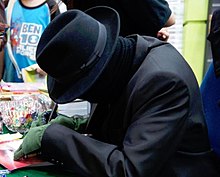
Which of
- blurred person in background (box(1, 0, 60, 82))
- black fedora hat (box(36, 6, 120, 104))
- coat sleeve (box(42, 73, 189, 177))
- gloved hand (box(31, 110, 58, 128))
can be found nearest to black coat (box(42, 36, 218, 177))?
coat sleeve (box(42, 73, 189, 177))

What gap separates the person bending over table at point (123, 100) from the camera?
0.82 metres

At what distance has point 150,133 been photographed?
2.65 ft

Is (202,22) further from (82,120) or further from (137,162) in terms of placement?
(137,162)

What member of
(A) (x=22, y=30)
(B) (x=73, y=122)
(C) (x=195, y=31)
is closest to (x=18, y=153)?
(B) (x=73, y=122)

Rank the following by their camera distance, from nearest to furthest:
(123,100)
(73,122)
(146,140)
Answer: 1. (146,140)
2. (123,100)
3. (73,122)

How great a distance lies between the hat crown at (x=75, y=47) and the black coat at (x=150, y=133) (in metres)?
0.12

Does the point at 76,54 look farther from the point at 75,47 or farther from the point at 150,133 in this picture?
the point at 150,133

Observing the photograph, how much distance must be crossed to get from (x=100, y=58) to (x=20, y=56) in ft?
4.40

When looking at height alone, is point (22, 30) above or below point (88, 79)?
below

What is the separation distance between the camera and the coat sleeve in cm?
81

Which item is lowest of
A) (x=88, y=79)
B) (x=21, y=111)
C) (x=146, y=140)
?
(x=21, y=111)

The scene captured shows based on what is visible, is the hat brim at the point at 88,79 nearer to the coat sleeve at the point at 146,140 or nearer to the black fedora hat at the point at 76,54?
the black fedora hat at the point at 76,54

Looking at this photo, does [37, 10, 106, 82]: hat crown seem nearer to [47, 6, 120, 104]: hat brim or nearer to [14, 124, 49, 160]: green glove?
[47, 6, 120, 104]: hat brim

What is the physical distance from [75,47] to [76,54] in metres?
0.02
